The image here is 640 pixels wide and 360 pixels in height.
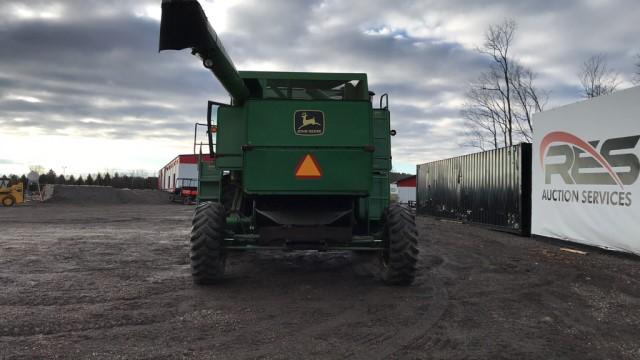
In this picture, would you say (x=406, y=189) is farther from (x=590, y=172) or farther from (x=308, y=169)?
(x=308, y=169)

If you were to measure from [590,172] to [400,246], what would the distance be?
749cm

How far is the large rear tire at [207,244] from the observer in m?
6.56

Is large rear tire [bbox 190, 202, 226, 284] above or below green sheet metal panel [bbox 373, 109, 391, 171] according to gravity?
below

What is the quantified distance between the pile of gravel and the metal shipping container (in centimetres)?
2995

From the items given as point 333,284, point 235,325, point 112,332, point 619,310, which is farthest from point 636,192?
point 112,332

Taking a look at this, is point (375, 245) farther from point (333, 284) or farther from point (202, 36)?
point (202, 36)

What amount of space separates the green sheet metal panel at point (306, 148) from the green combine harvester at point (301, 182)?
0.01 metres

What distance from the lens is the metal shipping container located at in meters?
15.3

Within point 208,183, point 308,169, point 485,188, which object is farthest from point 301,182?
point 485,188

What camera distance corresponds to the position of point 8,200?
30.9m

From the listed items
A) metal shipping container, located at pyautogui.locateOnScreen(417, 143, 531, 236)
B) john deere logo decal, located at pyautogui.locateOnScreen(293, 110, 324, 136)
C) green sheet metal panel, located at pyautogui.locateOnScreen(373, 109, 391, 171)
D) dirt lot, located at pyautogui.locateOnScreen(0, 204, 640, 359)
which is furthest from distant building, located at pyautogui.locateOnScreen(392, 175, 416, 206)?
john deere logo decal, located at pyautogui.locateOnScreen(293, 110, 324, 136)

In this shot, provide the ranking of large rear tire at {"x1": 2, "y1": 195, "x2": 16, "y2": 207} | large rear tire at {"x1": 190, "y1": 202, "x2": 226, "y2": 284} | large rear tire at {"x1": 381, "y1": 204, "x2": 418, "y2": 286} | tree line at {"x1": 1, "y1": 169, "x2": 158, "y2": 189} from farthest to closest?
tree line at {"x1": 1, "y1": 169, "x2": 158, "y2": 189} → large rear tire at {"x1": 2, "y1": 195, "x2": 16, "y2": 207} → large rear tire at {"x1": 381, "y1": 204, "x2": 418, "y2": 286} → large rear tire at {"x1": 190, "y1": 202, "x2": 226, "y2": 284}

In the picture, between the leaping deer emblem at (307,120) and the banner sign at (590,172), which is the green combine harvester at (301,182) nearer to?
the leaping deer emblem at (307,120)

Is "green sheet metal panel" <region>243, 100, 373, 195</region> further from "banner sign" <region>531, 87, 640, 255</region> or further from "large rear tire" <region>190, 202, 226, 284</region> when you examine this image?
"banner sign" <region>531, 87, 640, 255</region>
